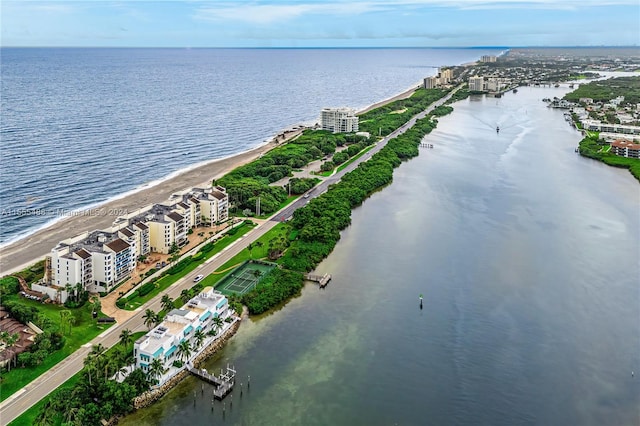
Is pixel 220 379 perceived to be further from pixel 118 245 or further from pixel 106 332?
pixel 118 245

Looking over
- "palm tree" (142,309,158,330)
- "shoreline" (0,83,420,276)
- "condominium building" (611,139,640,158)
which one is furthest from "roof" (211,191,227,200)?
"condominium building" (611,139,640,158)

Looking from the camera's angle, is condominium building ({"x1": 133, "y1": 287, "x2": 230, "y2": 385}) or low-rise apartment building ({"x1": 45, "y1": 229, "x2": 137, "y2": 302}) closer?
condominium building ({"x1": 133, "y1": 287, "x2": 230, "y2": 385})

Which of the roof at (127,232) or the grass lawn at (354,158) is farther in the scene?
the grass lawn at (354,158)

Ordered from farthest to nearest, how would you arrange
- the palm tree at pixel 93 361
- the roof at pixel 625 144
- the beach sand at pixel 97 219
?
the roof at pixel 625 144 < the beach sand at pixel 97 219 < the palm tree at pixel 93 361

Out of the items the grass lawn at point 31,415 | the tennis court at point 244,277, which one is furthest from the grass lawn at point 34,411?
the tennis court at point 244,277

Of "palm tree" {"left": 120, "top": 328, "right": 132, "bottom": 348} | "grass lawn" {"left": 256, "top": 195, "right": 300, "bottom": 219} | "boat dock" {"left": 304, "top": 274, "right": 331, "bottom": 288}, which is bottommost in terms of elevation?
"boat dock" {"left": 304, "top": 274, "right": 331, "bottom": 288}

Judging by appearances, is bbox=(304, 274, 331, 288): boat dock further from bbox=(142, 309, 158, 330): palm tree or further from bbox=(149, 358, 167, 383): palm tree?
bbox=(149, 358, 167, 383): palm tree

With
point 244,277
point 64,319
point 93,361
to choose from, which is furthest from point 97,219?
point 93,361

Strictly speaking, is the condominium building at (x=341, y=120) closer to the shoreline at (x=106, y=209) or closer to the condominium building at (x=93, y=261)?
the shoreline at (x=106, y=209)
